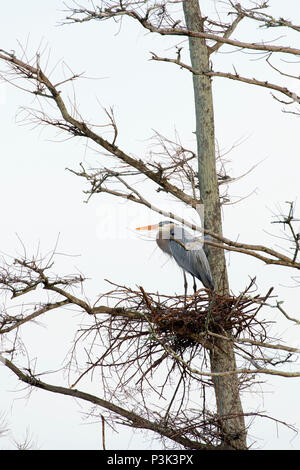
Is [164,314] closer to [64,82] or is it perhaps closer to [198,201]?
[198,201]

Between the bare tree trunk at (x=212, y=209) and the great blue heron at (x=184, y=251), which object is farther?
the great blue heron at (x=184, y=251)

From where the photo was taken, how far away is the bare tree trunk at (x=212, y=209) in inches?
233

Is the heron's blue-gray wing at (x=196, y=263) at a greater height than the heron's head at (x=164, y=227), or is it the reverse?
the heron's head at (x=164, y=227)

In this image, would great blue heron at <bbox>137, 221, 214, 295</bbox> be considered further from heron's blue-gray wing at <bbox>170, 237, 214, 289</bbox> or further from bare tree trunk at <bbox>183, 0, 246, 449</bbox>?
bare tree trunk at <bbox>183, 0, 246, 449</bbox>

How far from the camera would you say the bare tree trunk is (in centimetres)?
591

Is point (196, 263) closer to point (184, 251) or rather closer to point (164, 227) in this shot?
point (184, 251)

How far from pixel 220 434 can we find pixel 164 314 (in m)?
1.22

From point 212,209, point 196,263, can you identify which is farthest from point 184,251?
point 212,209

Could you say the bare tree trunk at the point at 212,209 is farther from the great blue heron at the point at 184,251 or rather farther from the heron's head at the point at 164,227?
the heron's head at the point at 164,227

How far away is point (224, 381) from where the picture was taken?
602 centimetres

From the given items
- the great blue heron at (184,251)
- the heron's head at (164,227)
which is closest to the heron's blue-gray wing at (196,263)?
the great blue heron at (184,251)

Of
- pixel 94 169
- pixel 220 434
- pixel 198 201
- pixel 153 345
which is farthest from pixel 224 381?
pixel 94 169

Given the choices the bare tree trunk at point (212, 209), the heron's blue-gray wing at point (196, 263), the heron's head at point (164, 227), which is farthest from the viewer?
the heron's head at point (164, 227)
